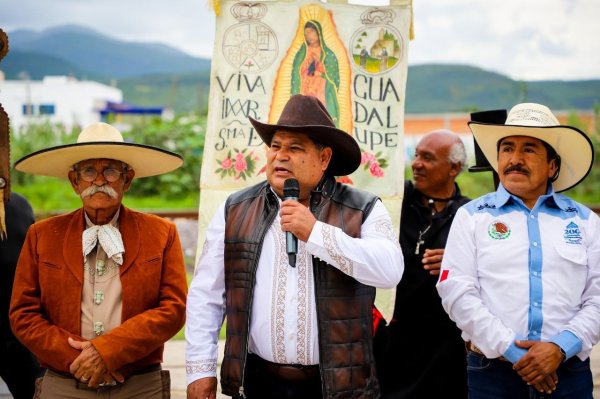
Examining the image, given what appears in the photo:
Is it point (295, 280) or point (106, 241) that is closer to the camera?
point (295, 280)

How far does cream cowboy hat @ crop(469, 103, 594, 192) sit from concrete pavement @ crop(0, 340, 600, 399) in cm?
269

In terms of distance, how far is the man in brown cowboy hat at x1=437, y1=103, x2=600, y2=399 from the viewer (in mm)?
2867

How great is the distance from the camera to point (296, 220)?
2.58 m

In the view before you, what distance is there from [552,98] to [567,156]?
1265 inches

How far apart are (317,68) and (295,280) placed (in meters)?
1.74

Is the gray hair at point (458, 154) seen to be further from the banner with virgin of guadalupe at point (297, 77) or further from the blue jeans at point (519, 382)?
the blue jeans at point (519, 382)

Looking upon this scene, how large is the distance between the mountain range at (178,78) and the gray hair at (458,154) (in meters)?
4.86

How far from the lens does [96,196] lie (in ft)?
10.2

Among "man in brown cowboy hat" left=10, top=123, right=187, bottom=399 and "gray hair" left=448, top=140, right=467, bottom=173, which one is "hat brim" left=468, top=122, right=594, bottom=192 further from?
"man in brown cowboy hat" left=10, top=123, right=187, bottom=399

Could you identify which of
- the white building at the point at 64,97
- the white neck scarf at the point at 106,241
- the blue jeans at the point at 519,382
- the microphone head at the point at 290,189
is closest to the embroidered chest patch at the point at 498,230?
the blue jeans at the point at 519,382

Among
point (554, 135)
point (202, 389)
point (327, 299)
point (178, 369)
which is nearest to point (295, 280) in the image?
point (327, 299)

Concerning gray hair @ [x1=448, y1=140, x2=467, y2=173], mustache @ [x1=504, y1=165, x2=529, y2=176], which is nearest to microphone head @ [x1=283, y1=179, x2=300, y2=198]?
mustache @ [x1=504, y1=165, x2=529, y2=176]

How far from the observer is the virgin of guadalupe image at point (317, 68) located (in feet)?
13.5

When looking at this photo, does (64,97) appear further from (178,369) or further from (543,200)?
(543,200)
